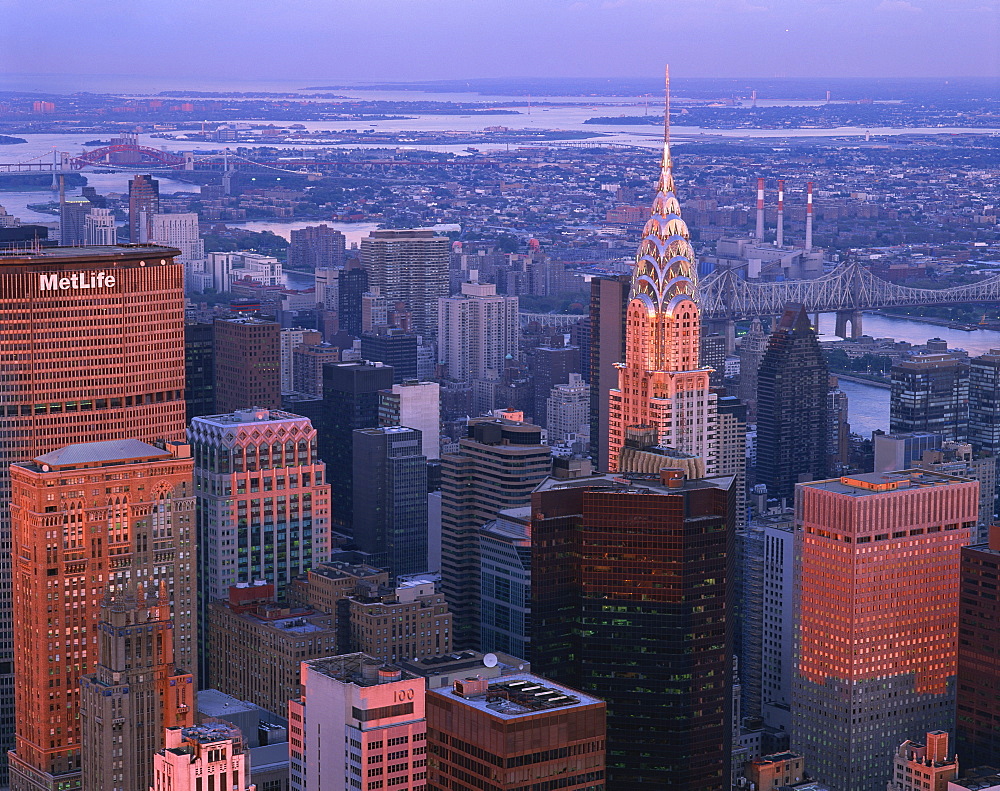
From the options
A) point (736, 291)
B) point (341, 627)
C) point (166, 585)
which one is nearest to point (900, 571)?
point (341, 627)

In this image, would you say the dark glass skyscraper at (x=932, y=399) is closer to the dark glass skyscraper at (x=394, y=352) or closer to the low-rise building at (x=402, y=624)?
the dark glass skyscraper at (x=394, y=352)

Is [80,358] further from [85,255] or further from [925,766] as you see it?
[925,766]

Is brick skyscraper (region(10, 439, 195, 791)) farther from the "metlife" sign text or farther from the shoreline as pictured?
the shoreline

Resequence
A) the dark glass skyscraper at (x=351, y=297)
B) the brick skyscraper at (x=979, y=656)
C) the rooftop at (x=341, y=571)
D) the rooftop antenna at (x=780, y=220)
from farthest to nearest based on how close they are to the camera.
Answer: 1. the rooftop antenna at (x=780, y=220)
2. the dark glass skyscraper at (x=351, y=297)
3. the rooftop at (x=341, y=571)
4. the brick skyscraper at (x=979, y=656)

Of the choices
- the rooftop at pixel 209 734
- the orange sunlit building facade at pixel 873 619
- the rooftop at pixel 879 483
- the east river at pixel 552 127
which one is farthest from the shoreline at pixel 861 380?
the rooftop at pixel 209 734

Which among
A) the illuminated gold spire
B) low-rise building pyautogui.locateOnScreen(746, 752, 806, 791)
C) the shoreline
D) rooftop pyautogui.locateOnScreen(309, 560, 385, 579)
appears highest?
the illuminated gold spire

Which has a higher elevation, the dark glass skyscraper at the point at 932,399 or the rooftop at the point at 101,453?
the rooftop at the point at 101,453

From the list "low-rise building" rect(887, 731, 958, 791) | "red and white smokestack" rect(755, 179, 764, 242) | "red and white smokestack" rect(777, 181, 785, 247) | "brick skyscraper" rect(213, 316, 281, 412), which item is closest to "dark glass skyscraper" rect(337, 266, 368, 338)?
"brick skyscraper" rect(213, 316, 281, 412)

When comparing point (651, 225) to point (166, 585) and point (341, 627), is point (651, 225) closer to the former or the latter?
point (341, 627)
